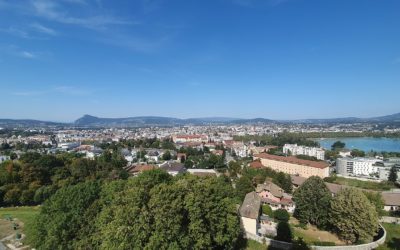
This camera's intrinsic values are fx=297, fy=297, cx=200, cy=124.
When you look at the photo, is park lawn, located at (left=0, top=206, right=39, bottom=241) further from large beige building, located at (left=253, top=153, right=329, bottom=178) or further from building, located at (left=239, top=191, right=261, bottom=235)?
large beige building, located at (left=253, top=153, right=329, bottom=178)

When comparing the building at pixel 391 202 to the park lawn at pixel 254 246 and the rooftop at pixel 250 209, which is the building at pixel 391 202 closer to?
the rooftop at pixel 250 209

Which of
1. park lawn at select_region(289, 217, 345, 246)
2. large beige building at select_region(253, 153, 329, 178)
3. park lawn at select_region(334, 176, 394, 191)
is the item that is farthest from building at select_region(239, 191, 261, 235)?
large beige building at select_region(253, 153, 329, 178)

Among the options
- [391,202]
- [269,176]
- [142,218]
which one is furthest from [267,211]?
[142,218]

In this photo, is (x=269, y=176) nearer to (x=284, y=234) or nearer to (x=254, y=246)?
(x=284, y=234)

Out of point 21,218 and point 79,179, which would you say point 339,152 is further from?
point 21,218

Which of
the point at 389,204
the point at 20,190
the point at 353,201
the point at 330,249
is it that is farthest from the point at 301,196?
the point at 20,190

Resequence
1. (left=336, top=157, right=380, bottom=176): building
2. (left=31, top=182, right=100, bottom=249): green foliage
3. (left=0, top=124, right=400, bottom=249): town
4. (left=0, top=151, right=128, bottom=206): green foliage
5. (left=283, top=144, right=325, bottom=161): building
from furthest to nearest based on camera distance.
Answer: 1. (left=283, top=144, right=325, bottom=161): building
2. (left=336, top=157, right=380, bottom=176): building
3. (left=0, top=151, right=128, bottom=206): green foliage
4. (left=0, top=124, right=400, bottom=249): town
5. (left=31, top=182, right=100, bottom=249): green foliage
